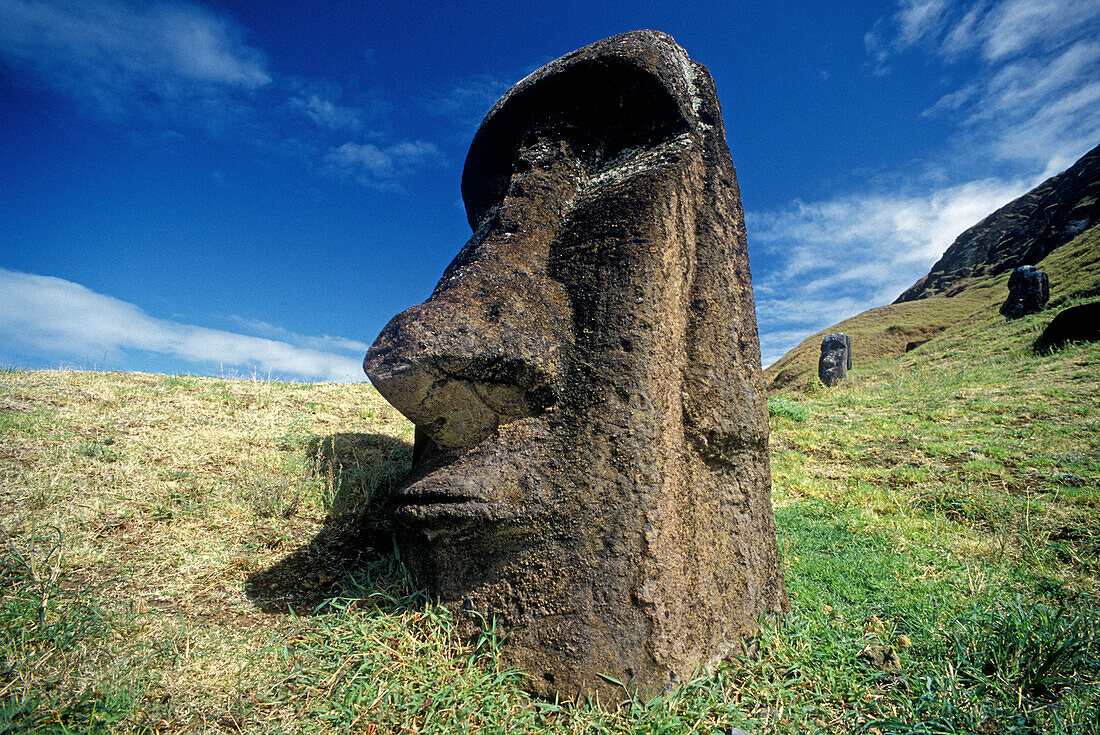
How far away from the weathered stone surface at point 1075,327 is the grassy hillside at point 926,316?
6080mm

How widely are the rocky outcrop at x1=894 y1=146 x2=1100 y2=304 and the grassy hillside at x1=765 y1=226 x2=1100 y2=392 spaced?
12.1 feet

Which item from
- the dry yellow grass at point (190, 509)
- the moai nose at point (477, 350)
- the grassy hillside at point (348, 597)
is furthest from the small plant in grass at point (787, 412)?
the moai nose at point (477, 350)

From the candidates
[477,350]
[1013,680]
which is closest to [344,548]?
[477,350]

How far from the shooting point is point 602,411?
262 centimetres

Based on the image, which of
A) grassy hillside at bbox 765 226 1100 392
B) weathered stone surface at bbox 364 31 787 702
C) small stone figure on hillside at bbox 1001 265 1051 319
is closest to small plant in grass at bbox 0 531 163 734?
weathered stone surface at bbox 364 31 787 702

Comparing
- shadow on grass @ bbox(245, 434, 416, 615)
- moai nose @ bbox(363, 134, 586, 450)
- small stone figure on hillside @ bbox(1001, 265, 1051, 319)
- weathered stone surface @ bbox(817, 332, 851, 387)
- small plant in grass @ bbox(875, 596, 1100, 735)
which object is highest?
small stone figure on hillside @ bbox(1001, 265, 1051, 319)

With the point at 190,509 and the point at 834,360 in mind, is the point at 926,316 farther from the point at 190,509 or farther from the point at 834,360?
the point at 190,509

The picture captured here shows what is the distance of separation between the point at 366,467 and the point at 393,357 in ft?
7.48

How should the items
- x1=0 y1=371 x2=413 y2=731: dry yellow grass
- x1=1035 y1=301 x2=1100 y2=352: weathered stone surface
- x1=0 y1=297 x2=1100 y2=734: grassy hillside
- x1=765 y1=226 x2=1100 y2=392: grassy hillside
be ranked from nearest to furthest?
x1=0 y1=297 x2=1100 y2=734: grassy hillside → x1=0 y1=371 x2=413 y2=731: dry yellow grass → x1=1035 y1=301 x2=1100 y2=352: weathered stone surface → x1=765 y1=226 x2=1100 y2=392: grassy hillside

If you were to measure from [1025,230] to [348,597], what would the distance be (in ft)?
234

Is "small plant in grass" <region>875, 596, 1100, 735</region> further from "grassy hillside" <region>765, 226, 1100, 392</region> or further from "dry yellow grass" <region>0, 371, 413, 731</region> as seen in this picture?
"grassy hillside" <region>765, 226, 1100, 392</region>

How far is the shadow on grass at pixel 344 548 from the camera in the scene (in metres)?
2.88

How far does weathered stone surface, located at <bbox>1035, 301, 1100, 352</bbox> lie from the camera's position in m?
12.2

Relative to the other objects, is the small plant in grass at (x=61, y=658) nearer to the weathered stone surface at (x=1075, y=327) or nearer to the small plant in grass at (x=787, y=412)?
the small plant in grass at (x=787, y=412)
